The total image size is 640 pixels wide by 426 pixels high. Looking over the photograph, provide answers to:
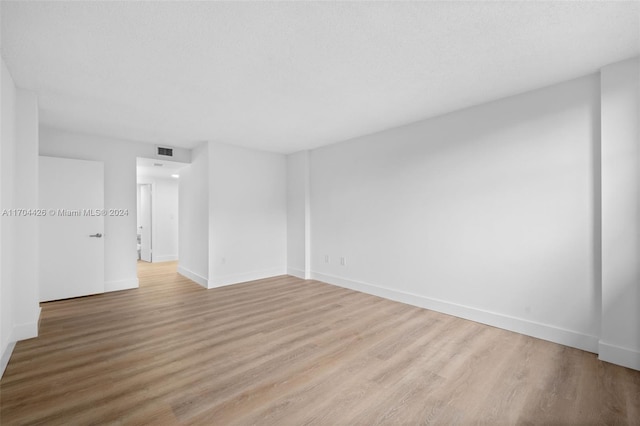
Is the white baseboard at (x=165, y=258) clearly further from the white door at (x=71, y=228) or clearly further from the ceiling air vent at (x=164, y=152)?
the ceiling air vent at (x=164, y=152)

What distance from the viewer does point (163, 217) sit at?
27.0 feet

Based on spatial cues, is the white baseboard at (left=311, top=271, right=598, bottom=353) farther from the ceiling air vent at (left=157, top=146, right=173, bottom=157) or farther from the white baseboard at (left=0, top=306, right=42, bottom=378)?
the ceiling air vent at (left=157, top=146, right=173, bottom=157)

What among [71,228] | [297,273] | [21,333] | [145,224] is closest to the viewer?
[21,333]

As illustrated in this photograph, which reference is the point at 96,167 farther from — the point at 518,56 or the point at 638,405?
the point at 638,405

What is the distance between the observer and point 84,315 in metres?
3.66

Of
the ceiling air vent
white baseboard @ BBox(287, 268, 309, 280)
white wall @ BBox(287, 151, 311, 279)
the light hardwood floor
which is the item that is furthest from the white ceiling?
white baseboard @ BBox(287, 268, 309, 280)

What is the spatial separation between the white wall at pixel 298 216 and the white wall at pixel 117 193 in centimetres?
289

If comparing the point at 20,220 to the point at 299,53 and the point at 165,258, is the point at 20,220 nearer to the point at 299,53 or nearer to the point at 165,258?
the point at 299,53

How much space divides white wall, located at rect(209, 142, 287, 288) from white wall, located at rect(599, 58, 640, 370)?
16.5ft

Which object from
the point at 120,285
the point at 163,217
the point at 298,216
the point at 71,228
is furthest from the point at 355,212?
the point at 163,217

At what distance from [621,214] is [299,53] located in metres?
3.12

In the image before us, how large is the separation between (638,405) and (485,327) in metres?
1.36

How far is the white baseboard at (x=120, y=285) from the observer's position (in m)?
4.75

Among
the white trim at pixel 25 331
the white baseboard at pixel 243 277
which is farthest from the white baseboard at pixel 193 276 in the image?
the white trim at pixel 25 331
